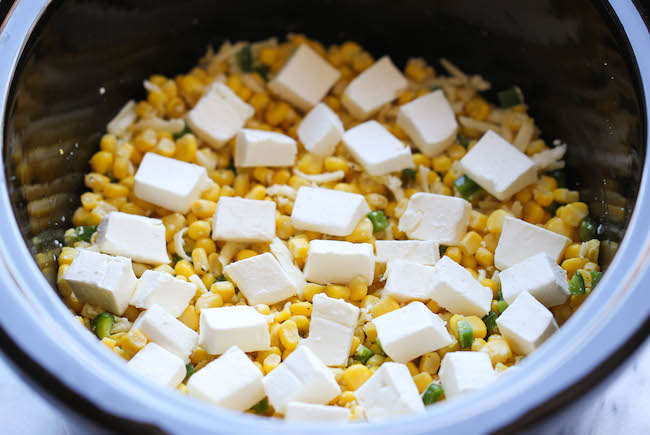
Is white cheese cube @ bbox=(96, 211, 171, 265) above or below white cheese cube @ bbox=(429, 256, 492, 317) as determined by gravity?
below

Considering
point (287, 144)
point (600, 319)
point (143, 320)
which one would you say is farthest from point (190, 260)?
point (600, 319)

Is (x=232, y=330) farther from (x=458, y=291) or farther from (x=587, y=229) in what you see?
(x=587, y=229)

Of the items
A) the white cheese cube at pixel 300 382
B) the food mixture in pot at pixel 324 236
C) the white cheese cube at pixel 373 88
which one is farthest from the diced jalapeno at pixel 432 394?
the white cheese cube at pixel 373 88

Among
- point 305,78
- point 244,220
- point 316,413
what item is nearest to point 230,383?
point 316,413

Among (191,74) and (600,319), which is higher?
(600,319)

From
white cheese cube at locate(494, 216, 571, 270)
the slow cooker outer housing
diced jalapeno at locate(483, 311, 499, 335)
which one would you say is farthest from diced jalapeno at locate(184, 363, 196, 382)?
white cheese cube at locate(494, 216, 571, 270)

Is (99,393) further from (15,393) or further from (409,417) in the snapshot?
(15,393)

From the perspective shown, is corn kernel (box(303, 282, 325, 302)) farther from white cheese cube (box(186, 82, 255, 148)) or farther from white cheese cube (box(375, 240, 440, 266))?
white cheese cube (box(186, 82, 255, 148))

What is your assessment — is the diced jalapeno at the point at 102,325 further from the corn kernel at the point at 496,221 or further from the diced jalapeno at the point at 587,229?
the diced jalapeno at the point at 587,229
